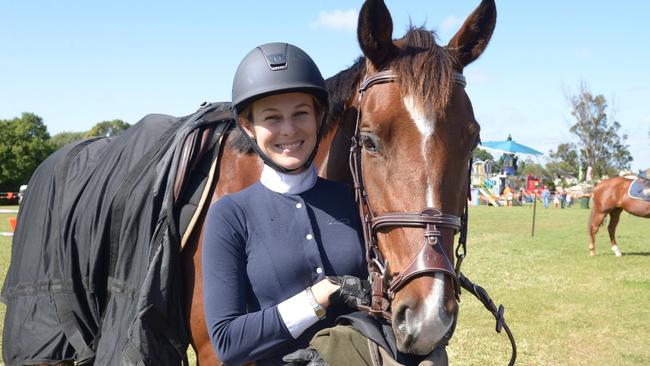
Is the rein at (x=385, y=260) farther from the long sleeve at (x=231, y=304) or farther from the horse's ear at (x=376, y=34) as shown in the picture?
the long sleeve at (x=231, y=304)

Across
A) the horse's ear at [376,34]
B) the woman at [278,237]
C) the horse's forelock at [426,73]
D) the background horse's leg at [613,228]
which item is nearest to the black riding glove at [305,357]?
the woman at [278,237]

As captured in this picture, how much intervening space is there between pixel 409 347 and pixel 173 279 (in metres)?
1.30

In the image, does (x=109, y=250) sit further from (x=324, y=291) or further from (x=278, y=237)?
(x=324, y=291)

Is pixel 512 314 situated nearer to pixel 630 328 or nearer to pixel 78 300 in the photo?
pixel 630 328

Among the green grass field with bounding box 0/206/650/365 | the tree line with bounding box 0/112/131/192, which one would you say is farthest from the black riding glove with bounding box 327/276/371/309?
the tree line with bounding box 0/112/131/192

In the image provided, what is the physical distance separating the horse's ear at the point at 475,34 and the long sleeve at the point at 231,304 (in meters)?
1.24

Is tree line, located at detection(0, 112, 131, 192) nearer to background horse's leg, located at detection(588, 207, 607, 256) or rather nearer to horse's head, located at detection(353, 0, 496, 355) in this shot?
background horse's leg, located at detection(588, 207, 607, 256)

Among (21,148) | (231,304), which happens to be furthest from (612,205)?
(21,148)

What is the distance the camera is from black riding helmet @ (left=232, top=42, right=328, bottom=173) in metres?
2.06

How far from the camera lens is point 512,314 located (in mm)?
8453

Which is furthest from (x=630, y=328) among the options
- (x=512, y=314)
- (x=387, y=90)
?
(x=387, y=90)

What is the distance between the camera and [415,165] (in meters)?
1.93

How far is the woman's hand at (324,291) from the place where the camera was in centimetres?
179

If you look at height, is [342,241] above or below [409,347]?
above
